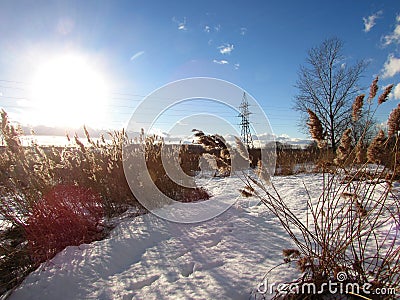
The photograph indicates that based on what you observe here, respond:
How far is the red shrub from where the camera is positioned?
2330 mm

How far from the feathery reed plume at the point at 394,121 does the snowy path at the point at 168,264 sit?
1.11 meters

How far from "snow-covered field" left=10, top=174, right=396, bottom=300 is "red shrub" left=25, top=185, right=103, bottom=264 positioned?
192 mm

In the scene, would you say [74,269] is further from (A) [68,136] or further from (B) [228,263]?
(A) [68,136]

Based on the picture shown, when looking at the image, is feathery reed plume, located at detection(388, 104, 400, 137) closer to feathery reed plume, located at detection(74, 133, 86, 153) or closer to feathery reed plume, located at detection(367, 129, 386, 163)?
A: feathery reed plume, located at detection(367, 129, 386, 163)

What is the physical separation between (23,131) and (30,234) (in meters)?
1.97

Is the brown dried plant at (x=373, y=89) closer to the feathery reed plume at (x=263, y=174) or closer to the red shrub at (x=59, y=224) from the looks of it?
the feathery reed plume at (x=263, y=174)

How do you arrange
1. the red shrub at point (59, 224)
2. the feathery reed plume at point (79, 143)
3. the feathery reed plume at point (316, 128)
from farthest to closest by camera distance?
the feathery reed plume at point (79, 143) → the red shrub at point (59, 224) → the feathery reed plume at point (316, 128)

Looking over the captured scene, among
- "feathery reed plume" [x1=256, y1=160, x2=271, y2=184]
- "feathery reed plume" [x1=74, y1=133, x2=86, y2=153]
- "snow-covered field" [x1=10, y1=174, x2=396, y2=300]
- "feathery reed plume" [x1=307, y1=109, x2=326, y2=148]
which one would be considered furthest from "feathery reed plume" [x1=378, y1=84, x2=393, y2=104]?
"feathery reed plume" [x1=74, y1=133, x2=86, y2=153]

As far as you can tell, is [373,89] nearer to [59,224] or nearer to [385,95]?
[385,95]

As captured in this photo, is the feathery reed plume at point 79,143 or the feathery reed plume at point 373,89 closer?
the feathery reed plume at point 373,89

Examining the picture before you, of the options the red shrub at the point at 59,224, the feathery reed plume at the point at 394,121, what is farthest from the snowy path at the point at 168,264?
the feathery reed plume at the point at 394,121

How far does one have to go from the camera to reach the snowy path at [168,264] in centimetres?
155

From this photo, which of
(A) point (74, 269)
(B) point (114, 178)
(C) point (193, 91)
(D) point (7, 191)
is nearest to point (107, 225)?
(B) point (114, 178)

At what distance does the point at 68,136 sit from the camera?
3641mm
